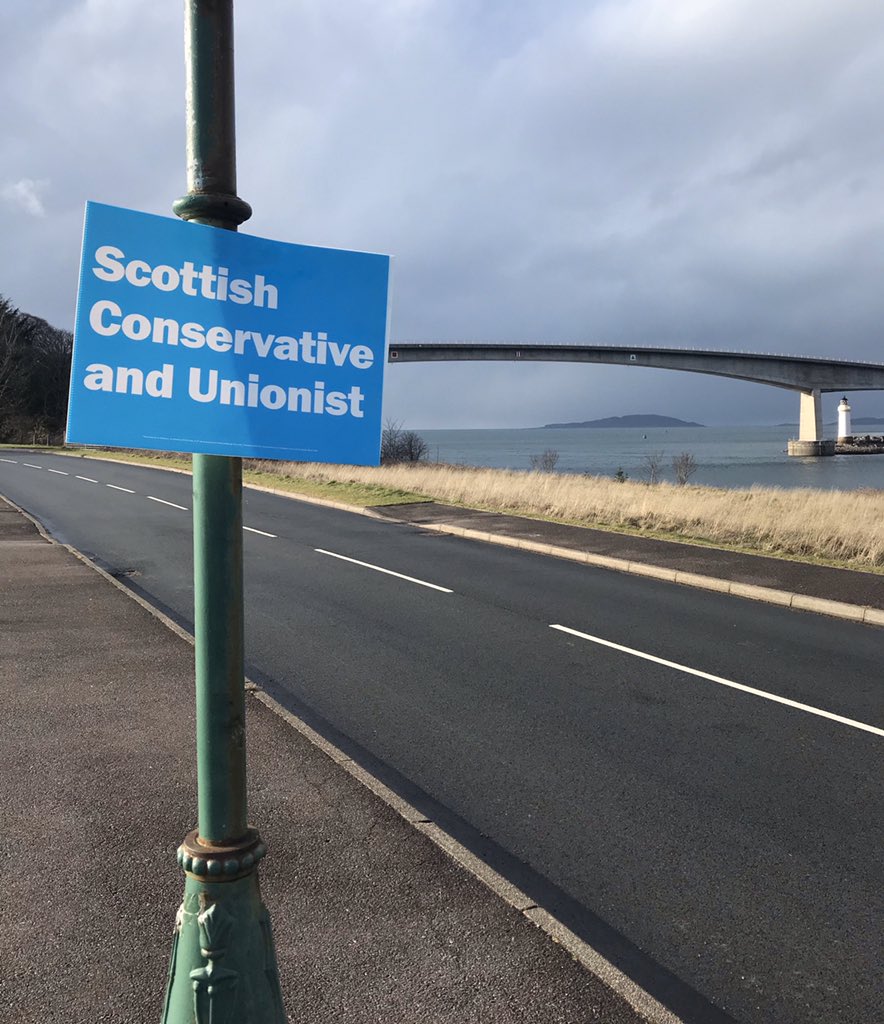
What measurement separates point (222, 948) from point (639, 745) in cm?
406

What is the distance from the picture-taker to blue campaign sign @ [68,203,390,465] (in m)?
2.12

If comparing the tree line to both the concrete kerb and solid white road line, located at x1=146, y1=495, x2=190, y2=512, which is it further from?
the concrete kerb

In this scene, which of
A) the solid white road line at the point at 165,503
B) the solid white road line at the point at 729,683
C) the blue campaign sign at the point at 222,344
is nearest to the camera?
the blue campaign sign at the point at 222,344

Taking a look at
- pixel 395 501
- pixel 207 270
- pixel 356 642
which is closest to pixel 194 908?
pixel 207 270

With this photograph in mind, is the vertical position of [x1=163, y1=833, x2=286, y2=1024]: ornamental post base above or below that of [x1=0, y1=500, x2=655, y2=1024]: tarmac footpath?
above

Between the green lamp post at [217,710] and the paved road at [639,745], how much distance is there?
69.6 inches

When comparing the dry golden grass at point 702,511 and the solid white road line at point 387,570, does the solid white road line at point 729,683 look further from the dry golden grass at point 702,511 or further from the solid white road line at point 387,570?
the dry golden grass at point 702,511

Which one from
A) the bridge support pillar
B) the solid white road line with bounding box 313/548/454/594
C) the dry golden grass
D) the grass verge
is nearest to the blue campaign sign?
the solid white road line with bounding box 313/548/454/594

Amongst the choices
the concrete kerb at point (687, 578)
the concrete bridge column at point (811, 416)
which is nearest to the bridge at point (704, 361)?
the concrete bridge column at point (811, 416)

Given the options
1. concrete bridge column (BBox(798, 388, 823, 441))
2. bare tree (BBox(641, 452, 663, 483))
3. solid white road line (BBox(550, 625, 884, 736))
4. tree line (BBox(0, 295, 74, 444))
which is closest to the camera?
solid white road line (BBox(550, 625, 884, 736))

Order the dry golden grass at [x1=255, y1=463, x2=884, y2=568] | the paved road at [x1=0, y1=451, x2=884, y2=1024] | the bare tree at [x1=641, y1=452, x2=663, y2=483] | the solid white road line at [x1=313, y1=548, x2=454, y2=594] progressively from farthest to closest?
the bare tree at [x1=641, y1=452, x2=663, y2=483] → the dry golden grass at [x1=255, y1=463, x2=884, y2=568] → the solid white road line at [x1=313, y1=548, x2=454, y2=594] → the paved road at [x1=0, y1=451, x2=884, y2=1024]

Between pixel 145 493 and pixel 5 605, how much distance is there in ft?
51.8

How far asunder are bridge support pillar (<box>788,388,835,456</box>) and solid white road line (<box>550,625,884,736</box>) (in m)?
74.4

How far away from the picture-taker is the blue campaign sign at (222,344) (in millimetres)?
2121
